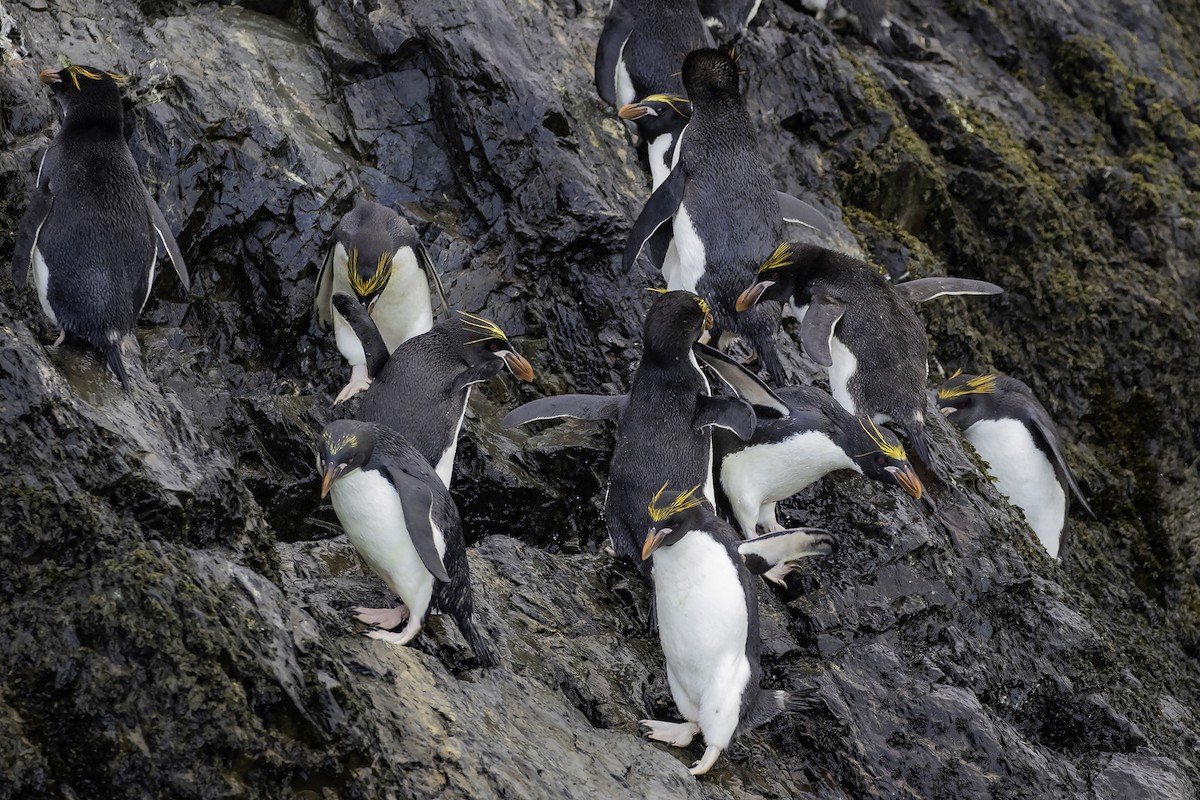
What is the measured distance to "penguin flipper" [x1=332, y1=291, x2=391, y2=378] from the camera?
20.6 ft

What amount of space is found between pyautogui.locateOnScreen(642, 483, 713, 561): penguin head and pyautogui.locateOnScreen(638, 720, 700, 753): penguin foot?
2.10 feet

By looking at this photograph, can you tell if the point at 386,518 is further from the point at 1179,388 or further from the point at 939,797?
the point at 1179,388

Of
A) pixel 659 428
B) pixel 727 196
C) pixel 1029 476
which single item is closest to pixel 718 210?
pixel 727 196

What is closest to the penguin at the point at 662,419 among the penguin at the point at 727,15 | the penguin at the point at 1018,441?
the penguin at the point at 1018,441

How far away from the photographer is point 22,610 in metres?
3.57

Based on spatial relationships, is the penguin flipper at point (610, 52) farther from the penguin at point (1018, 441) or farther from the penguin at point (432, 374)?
the penguin at point (1018, 441)

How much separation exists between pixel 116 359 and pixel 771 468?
9.66 ft

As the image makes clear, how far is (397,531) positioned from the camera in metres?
4.76

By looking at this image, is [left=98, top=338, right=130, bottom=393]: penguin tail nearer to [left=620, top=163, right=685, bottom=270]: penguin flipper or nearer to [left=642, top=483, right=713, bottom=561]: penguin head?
[left=642, top=483, right=713, bottom=561]: penguin head

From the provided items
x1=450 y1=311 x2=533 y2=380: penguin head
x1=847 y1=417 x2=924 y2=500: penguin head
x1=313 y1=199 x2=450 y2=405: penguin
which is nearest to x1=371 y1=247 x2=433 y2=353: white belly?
x1=313 y1=199 x2=450 y2=405: penguin

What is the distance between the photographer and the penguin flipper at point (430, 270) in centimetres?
709

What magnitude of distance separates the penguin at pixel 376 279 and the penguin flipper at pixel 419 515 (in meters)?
1.86

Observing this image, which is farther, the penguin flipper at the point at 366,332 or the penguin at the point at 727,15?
the penguin at the point at 727,15

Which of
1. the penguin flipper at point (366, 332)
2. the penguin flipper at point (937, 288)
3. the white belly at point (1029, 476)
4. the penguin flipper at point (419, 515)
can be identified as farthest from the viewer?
the white belly at point (1029, 476)
